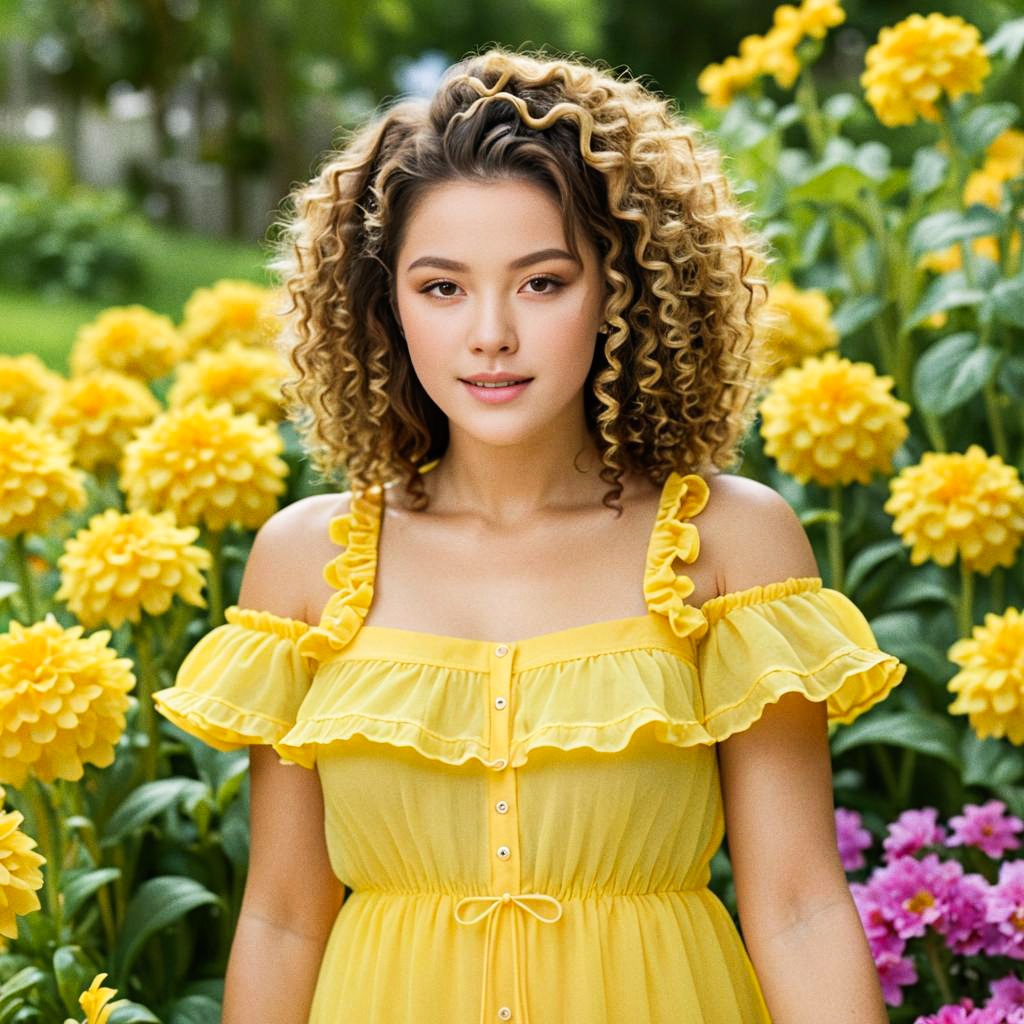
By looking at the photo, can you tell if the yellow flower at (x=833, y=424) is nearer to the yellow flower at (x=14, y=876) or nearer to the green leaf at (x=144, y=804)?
the green leaf at (x=144, y=804)

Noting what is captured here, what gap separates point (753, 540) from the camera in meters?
1.61

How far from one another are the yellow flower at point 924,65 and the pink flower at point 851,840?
1.11m

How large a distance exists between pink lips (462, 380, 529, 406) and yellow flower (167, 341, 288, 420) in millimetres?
1092

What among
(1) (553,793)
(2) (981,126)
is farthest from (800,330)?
(1) (553,793)

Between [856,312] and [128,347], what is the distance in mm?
1340

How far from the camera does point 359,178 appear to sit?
5.50ft

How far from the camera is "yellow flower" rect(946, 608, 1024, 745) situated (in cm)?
199

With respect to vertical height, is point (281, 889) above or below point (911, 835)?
above

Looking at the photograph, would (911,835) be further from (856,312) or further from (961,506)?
(856,312)

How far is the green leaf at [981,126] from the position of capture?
256 cm

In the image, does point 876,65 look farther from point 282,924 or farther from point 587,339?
point 282,924

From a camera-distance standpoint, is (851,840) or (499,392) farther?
(851,840)

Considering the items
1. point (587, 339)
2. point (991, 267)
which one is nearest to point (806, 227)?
point (991, 267)

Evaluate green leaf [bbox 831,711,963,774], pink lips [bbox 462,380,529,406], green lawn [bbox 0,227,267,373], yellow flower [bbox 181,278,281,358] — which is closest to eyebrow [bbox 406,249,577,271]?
pink lips [bbox 462,380,529,406]
